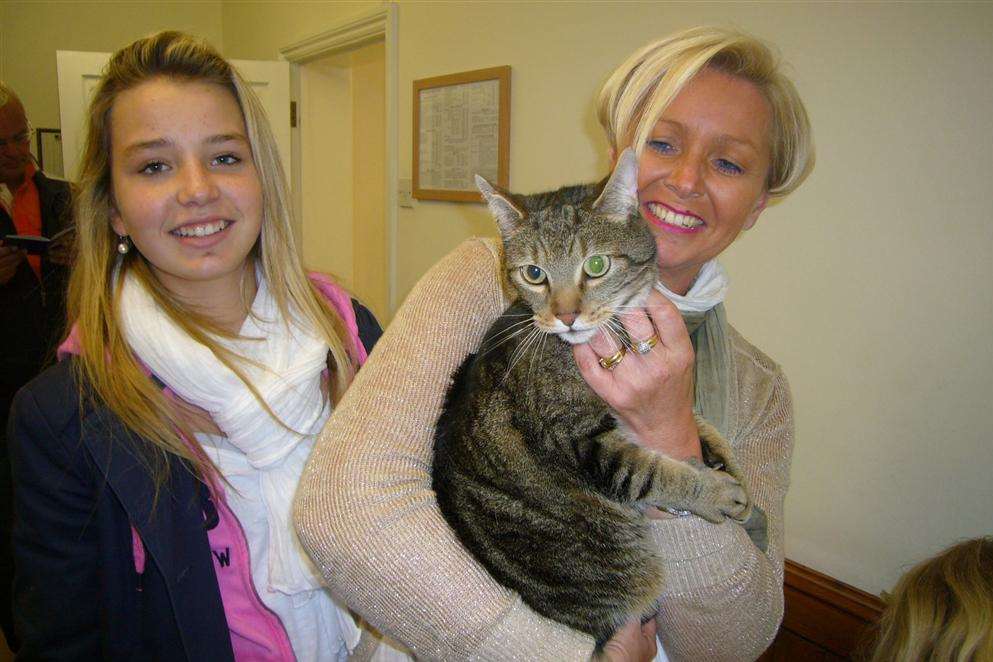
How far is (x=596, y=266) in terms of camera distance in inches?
44.1

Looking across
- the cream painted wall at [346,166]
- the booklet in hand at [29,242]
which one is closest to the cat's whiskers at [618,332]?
the booklet in hand at [29,242]

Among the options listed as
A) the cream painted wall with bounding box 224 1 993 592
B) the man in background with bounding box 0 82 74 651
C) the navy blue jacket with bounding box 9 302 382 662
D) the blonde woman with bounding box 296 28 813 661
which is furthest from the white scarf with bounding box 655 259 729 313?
the man in background with bounding box 0 82 74 651

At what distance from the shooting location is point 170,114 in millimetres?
1125

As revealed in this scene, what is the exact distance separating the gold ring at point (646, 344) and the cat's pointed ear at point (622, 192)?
0.84ft

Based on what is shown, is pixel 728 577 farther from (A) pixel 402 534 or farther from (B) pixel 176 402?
(B) pixel 176 402

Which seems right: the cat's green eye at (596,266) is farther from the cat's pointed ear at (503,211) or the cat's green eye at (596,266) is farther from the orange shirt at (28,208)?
the orange shirt at (28,208)

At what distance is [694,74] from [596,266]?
421mm

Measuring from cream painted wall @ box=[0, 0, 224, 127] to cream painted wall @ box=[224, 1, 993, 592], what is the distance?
13.9ft

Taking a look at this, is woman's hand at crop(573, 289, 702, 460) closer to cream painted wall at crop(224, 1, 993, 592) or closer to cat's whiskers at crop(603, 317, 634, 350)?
cat's whiskers at crop(603, 317, 634, 350)

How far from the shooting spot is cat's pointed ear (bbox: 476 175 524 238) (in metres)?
1.15

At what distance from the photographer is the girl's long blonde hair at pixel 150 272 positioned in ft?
3.46

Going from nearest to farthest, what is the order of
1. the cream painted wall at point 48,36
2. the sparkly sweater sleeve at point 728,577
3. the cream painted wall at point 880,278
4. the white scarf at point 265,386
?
the sparkly sweater sleeve at point 728,577, the white scarf at point 265,386, the cream painted wall at point 880,278, the cream painted wall at point 48,36

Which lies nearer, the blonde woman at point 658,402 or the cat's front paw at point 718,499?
the blonde woman at point 658,402

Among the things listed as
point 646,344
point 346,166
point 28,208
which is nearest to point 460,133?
point 28,208
